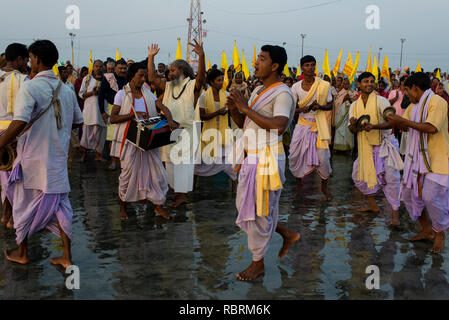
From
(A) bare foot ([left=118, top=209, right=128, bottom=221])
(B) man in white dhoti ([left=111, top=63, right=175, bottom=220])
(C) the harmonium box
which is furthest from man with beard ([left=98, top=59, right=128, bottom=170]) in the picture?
(C) the harmonium box

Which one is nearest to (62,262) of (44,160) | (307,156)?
(44,160)

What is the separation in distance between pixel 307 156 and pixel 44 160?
4.58m

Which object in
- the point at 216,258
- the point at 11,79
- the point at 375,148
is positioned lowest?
the point at 216,258

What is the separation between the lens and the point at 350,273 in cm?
462

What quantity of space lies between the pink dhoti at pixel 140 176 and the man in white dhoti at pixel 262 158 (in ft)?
7.33

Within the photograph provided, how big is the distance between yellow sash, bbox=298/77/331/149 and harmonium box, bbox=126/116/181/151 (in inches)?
101

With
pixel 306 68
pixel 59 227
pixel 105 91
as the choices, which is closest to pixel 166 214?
pixel 59 227

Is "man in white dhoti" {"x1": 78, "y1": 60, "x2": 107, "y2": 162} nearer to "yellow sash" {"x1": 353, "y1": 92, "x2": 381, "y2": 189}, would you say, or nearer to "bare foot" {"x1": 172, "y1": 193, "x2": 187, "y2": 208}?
"bare foot" {"x1": 172, "y1": 193, "x2": 187, "y2": 208}

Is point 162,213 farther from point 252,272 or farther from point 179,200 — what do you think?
point 252,272

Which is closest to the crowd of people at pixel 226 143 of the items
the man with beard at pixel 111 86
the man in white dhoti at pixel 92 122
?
the man with beard at pixel 111 86

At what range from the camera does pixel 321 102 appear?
304 inches

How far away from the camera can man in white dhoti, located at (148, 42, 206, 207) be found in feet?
22.4

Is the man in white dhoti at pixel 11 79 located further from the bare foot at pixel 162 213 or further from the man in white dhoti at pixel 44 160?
the bare foot at pixel 162 213
